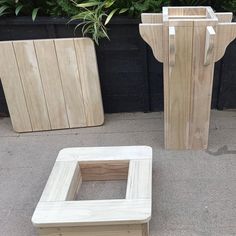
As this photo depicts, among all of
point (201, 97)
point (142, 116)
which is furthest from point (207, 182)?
point (142, 116)

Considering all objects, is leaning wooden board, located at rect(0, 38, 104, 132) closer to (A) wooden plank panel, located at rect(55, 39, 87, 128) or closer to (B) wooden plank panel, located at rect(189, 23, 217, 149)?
(A) wooden plank panel, located at rect(55, 39, 87, 128)

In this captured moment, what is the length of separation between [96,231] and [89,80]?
0.87 metres

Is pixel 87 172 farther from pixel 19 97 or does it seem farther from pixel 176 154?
pixel 19 97

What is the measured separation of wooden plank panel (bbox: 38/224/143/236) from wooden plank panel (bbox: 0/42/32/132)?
2.81 ft

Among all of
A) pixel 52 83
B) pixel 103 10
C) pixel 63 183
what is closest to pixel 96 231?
pixel 63 183

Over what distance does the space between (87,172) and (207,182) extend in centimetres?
53

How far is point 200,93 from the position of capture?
1370mm

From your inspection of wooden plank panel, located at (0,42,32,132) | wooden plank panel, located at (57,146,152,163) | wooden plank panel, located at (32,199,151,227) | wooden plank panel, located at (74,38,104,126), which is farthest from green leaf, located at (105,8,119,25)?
wooden plank panel, located at (32,199,151,227)

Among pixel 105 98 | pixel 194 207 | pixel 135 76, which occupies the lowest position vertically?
pixel 194 207

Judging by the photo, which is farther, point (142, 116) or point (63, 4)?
point (142, 116)

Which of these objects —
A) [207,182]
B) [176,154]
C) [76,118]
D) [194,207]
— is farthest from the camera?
[76,118]

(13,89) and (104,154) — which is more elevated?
(13,89)

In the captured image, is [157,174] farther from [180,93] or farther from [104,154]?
[180,93]

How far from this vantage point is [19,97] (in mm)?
1727
